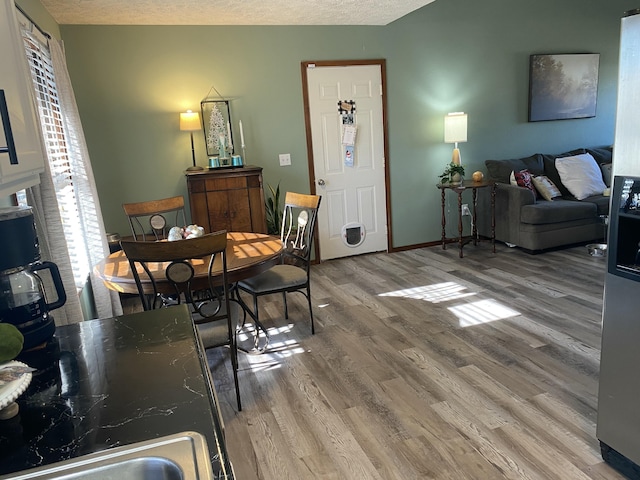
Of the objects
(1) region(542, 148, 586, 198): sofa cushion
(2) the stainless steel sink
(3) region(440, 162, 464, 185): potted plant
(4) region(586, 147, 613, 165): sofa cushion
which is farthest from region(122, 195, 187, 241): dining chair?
(4) region(586, 147, 613, 165): sofa cushion

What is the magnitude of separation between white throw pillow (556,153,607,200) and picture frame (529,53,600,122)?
0.65m

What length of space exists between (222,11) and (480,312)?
3.23 m

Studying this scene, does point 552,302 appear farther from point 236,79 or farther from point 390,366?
point 236,79

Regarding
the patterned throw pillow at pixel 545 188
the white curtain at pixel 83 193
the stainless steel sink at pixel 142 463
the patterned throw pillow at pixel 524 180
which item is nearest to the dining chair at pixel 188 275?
the white curtain at pixel 83 193

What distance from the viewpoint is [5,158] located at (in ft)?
3.77

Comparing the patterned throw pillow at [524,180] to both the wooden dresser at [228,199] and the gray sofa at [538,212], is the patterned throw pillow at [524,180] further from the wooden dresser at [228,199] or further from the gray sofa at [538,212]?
the wooden dresser at [228,199]

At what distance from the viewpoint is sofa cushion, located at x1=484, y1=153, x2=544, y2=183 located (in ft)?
18.0

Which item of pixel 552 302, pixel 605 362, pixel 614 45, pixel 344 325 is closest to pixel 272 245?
pixel 344 325

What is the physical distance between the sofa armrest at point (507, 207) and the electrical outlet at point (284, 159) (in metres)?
2.38

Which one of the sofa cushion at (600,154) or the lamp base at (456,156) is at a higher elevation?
the lamp base at (456,156)

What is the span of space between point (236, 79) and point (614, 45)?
4.89 metres

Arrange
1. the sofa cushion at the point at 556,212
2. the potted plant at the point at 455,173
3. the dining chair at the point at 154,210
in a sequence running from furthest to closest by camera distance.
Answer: the potted plant at the point at 455,173, the sofa cushion at the point at 556,212, the dining chair at the point at 154,210

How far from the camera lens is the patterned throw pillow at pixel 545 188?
5332mm

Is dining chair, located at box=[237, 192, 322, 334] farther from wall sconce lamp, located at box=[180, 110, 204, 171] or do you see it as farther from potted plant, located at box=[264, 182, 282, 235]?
wall sconce lamp, located at box=[180, 110, 204, 171]
